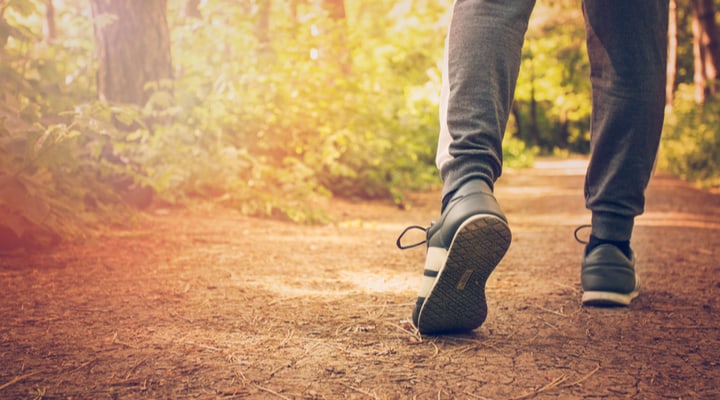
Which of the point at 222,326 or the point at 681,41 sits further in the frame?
the point at 681,41

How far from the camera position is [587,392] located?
1.24 m

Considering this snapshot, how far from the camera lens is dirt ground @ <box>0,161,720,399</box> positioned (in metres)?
1.28

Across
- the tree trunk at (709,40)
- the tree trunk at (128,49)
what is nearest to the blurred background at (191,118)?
the tree trunk at (128,49)

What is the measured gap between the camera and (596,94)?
1.99 m

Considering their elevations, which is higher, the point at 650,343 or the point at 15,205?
the point at 15,205

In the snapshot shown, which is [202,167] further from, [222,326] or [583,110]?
[583,110]

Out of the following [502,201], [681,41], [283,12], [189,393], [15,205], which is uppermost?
[681,41]

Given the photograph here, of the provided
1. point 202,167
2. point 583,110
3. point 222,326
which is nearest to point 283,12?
point 202,167

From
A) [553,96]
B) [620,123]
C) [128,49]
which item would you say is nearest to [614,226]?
[620,123]

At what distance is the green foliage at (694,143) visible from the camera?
8.59 meters

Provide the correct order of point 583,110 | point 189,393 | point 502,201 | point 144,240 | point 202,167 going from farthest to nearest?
point 583,110 < point 502,201 < point 202,167 < point 144,240 < point 189,393

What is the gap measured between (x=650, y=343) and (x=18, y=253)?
7.43 feet

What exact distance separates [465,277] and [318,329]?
427 millimetres

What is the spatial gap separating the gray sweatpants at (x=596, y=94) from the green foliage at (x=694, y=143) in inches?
278
